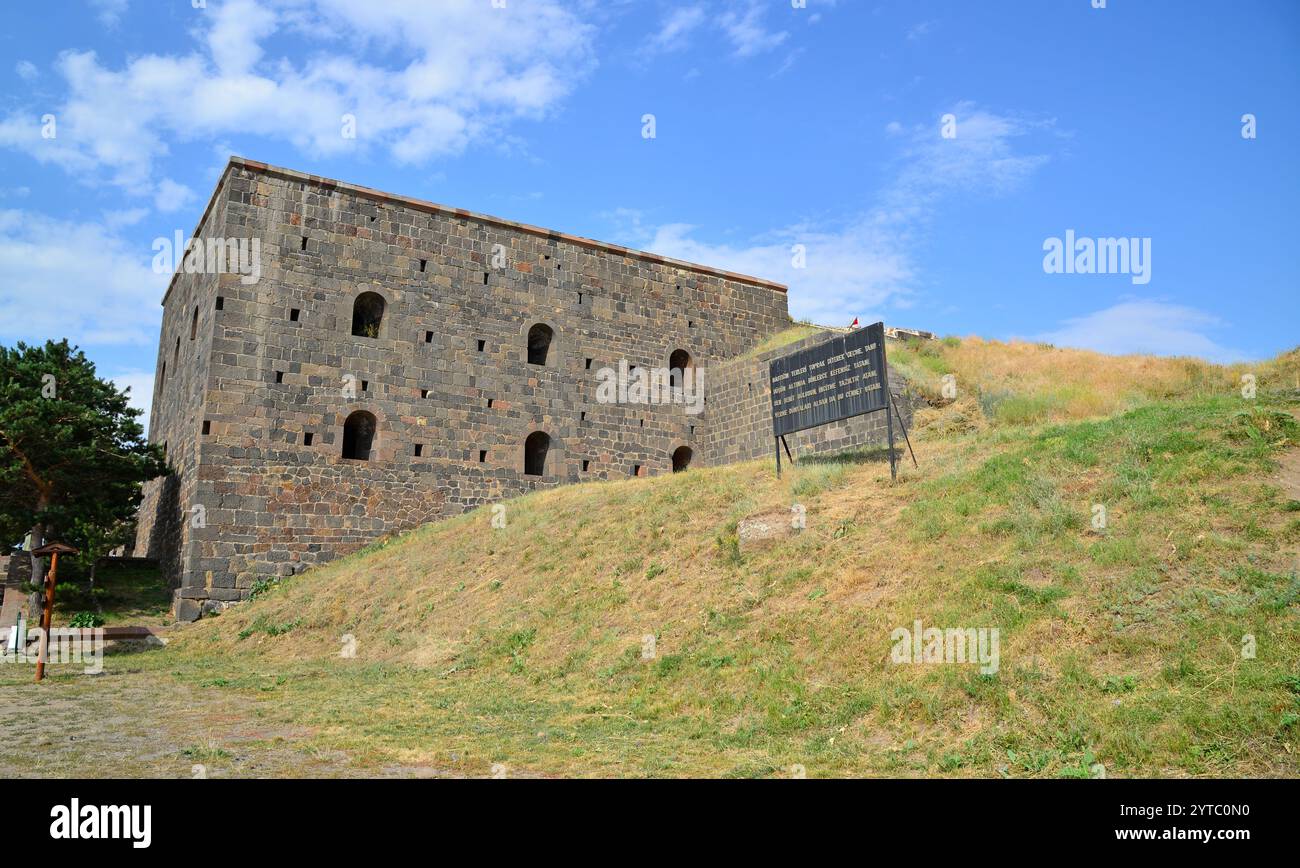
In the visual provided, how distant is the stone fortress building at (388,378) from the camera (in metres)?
20.5

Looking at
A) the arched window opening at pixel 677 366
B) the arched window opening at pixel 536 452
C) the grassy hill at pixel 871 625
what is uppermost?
the arched window opening at pixel 677 366

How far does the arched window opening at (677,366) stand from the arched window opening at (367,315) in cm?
867

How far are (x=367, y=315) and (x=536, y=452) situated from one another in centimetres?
584

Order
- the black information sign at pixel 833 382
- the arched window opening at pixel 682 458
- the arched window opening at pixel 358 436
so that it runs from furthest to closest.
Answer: the arched window opening at pixel 682 458 < the arched window opening at pixel 358 436 < the black information sign at pixel 833 382

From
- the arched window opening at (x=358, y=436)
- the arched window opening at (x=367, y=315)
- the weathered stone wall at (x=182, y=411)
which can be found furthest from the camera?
the arched window opening at (x=367, y=315)

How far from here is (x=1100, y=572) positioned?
29.1ft

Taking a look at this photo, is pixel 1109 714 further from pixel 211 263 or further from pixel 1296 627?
pixel 211 263

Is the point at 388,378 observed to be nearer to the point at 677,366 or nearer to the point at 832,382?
the point at 677,366

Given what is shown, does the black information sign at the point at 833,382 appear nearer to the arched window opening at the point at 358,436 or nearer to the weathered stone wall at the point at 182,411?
the arched window opening at the point at 358,436

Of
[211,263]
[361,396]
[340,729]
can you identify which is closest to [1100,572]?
[340,729]

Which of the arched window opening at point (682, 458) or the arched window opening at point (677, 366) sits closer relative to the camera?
the arched window opening at point (682, 458)

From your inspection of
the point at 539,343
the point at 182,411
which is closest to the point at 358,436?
the point at 182,411

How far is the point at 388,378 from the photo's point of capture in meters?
22.4

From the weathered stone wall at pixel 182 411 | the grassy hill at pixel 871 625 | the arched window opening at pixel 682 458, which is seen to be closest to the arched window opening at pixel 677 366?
the arched window opening at pixel 682 458
